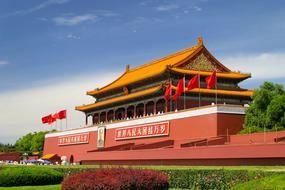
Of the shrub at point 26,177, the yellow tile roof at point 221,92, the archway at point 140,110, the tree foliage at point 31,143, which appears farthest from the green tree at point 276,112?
the tree foliage at point 31,143

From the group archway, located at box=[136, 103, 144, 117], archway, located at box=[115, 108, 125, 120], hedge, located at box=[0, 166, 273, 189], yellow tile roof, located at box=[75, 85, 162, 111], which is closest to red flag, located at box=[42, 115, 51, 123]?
yellow tile roof, located at box=[75, 85, 162, 111]

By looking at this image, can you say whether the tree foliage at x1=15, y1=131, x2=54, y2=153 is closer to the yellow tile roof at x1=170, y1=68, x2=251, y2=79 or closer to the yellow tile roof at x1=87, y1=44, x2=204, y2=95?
the yellow tile roof at x1=87, y1=44, x2=204, y2=95

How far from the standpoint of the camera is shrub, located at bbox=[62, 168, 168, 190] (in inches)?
439

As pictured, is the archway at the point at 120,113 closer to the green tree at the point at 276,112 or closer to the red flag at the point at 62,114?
the red flag at the point at 62,114

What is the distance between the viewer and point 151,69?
45531 millimetres

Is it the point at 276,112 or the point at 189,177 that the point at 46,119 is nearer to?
the point at 276,112

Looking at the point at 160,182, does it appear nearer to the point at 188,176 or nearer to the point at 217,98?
the point at 188,176

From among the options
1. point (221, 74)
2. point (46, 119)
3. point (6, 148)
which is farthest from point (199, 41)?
point (6, 148)

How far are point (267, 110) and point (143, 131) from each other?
464 inches

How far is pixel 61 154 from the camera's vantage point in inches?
2002

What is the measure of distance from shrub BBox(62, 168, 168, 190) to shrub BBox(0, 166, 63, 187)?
7.58m

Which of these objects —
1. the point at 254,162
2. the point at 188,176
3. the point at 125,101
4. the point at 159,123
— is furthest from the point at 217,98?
the point at 188,176

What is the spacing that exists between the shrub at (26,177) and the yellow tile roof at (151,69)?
19131 mm

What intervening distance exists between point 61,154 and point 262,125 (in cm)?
2987
